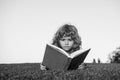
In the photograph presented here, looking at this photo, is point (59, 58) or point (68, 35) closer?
point (59, 58)

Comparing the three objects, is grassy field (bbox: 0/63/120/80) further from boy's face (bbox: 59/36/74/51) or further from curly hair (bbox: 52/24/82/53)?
curly hair (bbox: 52/24/82/53)

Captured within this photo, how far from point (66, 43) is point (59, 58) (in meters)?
1.11

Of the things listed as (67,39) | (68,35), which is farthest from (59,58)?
(68,35)

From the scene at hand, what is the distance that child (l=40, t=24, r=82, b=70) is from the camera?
4109 millimetres

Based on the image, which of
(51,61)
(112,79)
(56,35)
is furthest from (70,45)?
(112,79)

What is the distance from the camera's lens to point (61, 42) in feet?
13.5

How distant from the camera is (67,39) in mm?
4230

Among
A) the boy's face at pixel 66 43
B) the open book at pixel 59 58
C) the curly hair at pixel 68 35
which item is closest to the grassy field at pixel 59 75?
the open book at pixel 59 58

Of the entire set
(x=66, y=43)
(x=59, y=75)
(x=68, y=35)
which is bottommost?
(x=59, y=75)

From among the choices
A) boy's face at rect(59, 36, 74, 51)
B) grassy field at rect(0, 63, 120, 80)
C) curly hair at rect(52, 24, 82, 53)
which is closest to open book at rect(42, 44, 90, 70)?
grassy field at rect(0, 63, 120, 80)

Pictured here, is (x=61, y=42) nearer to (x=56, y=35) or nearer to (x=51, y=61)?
(x=56, y=35)

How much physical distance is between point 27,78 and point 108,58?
6215 centimetres

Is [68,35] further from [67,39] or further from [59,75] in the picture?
[59,75]

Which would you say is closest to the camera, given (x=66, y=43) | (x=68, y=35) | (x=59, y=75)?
(x=59, y=75)
